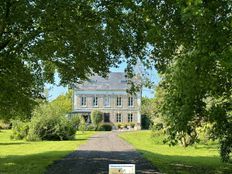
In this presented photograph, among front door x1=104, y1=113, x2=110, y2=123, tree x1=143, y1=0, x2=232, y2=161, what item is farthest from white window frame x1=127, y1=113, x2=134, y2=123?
tree x1=143, y1=0, x2=232, y2=161

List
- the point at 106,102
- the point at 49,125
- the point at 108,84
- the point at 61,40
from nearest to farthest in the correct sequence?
the point at 61,40 → the point at 49,125 → the point at 106,102 → the point at 108,84

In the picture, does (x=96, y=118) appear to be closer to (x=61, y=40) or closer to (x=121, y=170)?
(x=61, y=40)

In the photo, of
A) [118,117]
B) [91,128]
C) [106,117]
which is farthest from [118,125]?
[91,128]

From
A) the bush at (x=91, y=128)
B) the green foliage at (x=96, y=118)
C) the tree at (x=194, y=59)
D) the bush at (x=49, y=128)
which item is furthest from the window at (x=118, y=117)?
the tree at (x=194, y=59)

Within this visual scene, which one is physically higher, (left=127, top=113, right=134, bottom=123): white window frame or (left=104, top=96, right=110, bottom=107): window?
(left=104, top=96, right=110, bottom=107): window

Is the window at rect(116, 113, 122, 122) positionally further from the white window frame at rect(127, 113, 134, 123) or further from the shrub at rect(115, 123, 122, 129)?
the shrub at rect(115, 123, 122, 129)

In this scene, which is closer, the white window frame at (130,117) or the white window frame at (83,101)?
the white window frame at (130,117)

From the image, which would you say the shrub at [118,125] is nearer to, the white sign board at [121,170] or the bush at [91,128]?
the bush at [91,128]

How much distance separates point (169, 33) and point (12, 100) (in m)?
11.1

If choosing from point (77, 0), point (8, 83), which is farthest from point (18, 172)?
point (77, 0)

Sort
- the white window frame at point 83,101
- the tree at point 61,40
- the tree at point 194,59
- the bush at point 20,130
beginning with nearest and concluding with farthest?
the tree at point 194,59, the tree at point 61,40, the bush at point 20,130, the white window frame at point 83,101

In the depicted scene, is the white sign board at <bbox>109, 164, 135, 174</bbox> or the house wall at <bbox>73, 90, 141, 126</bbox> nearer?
the white sign board at <bbox>109, 164, 135, 174</bbox>

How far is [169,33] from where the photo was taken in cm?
1508

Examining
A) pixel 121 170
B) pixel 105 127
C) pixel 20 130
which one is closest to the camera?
pixel 121 170
